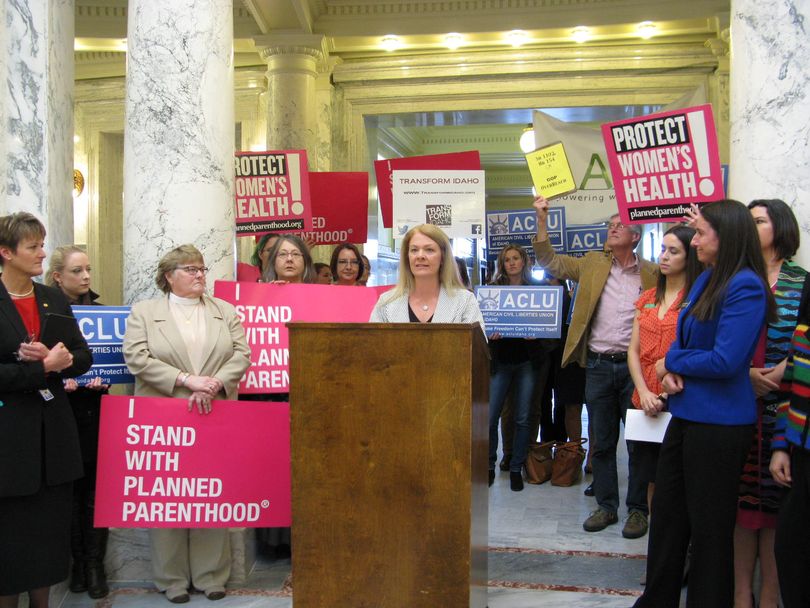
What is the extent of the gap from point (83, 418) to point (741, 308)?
3165 mm

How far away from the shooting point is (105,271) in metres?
12.6

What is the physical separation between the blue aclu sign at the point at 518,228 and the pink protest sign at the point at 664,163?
321cm

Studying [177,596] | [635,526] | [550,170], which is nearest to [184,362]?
[177,596]

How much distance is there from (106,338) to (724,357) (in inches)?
122

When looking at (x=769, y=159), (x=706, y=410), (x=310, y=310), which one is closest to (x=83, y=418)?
(x=310, y=310)

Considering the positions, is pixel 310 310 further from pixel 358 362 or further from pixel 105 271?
pixel 105 271

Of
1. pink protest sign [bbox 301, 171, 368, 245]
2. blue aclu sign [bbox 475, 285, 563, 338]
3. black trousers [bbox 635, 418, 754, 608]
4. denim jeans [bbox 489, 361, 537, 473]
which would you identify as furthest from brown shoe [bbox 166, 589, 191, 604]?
pink protest sign [bbox 301, 171, 368, 245]

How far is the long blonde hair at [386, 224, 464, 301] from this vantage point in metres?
3.91

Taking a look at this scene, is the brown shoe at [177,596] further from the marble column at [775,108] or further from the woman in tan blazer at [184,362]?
the marble column at [775,108]

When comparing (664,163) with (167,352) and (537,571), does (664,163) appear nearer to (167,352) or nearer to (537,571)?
(537,571)

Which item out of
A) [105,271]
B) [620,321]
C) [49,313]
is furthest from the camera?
[105,271]

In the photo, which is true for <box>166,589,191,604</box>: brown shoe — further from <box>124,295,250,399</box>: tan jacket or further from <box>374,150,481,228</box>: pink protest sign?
<box>374,150,481,228</box>: pink protest sign

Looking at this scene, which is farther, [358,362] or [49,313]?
[49,313]

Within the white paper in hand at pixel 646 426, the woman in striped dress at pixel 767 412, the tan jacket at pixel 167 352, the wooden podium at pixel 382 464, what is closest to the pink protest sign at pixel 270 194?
the tan jacket at pixel 167 352
